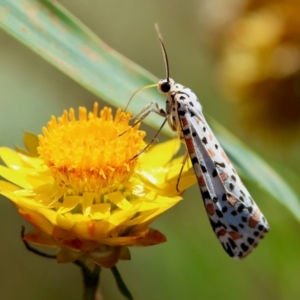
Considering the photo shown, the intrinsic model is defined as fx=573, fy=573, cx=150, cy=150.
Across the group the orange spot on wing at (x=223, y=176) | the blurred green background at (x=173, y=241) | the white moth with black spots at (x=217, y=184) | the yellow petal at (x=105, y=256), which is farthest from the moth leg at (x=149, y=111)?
the blurred green background at (x=173, y=241)

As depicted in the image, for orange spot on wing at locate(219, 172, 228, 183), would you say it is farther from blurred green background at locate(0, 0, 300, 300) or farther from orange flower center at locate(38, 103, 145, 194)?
blurred green background at locate(0, 0, 300, 300)

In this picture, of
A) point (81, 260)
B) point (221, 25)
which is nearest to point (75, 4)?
point (221, 25)

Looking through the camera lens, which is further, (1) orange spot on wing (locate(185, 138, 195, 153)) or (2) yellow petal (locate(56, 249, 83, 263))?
(1) orange spot on wing (locate(185, 138, 195, 153))

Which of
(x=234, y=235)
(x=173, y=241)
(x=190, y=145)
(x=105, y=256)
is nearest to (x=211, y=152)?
(x=190, y=145)

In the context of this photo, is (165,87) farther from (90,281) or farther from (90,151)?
(90,281)

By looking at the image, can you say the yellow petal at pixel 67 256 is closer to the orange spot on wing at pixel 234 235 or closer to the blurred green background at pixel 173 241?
the orange spot on wing at pixel 234 235

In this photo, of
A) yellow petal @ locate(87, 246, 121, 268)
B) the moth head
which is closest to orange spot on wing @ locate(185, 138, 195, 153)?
the moth head

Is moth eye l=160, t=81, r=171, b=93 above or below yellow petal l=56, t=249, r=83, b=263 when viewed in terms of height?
above
